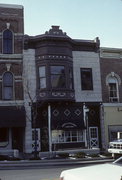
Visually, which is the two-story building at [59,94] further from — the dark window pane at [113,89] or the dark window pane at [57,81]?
the dark window pane at [113,89]

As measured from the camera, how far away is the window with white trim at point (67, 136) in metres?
22.0

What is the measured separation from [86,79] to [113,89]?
2980 mm

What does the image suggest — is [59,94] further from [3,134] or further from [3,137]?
[3,137]

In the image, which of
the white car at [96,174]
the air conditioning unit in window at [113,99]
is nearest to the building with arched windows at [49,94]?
the air conditioning unit in window at [113,99]

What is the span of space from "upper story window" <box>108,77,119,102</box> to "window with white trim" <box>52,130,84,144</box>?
15.3ft

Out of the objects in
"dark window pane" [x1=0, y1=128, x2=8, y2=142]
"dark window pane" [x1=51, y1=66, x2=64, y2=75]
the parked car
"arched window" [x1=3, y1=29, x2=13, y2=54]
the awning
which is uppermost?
"arched window" [x1=3, y1=29, x2=13, y2=54]

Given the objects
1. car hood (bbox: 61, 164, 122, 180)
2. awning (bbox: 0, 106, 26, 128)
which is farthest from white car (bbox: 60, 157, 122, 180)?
A: awning (bbox: 0, 106, 26, 128)

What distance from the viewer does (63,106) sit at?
22.6m

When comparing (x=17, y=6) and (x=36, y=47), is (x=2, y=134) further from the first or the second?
(x=17, y=6)

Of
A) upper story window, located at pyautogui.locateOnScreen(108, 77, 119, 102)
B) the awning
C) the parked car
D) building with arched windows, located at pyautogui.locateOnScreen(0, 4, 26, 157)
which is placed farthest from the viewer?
upper story window, located at pyautogui.locateOnScreen(108, 77, 119, 102)

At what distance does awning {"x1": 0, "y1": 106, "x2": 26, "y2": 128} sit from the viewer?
20.5 meters

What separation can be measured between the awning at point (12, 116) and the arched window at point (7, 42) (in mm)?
4972

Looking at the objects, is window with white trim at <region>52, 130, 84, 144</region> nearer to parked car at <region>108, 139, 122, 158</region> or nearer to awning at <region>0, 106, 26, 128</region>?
awning at <region>0, 106, 26, 128</region>

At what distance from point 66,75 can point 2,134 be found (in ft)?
24.0
